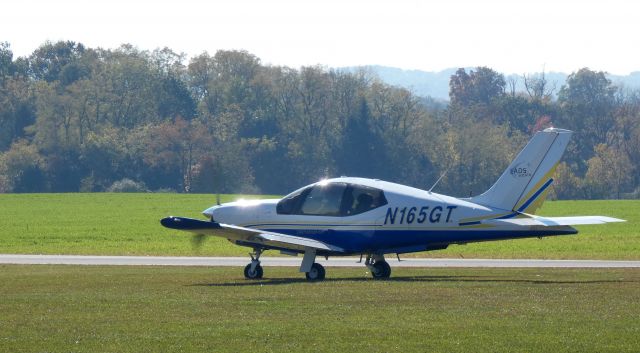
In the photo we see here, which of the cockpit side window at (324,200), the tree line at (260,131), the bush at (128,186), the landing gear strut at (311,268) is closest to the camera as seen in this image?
the landing gear strut at (311,268)

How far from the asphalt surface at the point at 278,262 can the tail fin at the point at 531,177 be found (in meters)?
6.57

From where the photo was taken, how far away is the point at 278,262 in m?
34.9

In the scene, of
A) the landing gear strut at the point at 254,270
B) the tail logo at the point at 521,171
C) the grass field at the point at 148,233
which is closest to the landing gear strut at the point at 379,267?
the landing gear strut at the point at 254,270

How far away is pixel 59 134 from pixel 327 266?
3433 inches

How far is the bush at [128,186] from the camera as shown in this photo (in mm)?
103000

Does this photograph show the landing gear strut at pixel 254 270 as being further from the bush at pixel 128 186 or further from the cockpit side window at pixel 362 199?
the bush at pixel 128 186

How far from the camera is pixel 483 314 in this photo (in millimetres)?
19172

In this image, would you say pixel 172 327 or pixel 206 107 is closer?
pixel 172 327

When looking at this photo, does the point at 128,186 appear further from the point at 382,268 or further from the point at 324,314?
the point at 324,314

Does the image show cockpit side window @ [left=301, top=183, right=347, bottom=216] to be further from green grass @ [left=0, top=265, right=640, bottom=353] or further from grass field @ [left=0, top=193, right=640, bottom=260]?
grass field @ [left=0, top=193, right=640, bottom=260]

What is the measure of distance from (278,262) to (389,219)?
8772mm

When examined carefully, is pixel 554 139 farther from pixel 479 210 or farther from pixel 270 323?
pixel 270 323

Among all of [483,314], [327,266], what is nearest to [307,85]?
[327,266]

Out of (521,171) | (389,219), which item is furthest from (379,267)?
(521,171)
